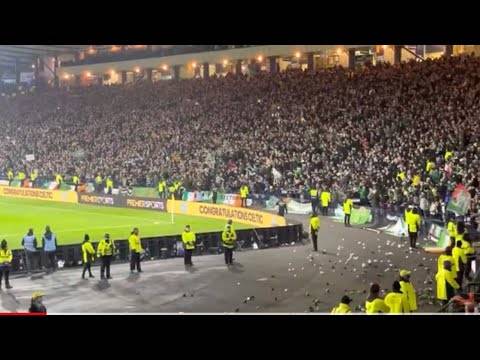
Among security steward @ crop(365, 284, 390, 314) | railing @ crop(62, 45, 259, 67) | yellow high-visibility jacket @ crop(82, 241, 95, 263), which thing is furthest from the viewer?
railing @ crop(62, 45, 259, 67)

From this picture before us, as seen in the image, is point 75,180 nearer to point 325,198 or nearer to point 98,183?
point 98,183

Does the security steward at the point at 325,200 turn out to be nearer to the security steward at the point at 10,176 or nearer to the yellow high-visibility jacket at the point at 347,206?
the yellow high-visibility jacket at the point at 347,206

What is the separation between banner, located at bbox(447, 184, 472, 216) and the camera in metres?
17.8

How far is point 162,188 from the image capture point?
1028 inches

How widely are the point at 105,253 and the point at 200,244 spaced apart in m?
2.95

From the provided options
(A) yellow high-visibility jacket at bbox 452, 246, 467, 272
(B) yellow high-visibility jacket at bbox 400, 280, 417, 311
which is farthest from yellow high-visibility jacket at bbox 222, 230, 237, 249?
(B) yellow high-visibility jacket at bbox 400, 280, 417, 311

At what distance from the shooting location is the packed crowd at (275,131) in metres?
20.2

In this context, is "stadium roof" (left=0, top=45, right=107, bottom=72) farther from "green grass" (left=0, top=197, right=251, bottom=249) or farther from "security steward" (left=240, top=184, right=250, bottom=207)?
"security steward" (left=240, top=184, right=250, bottom=207)

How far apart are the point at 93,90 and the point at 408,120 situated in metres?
10.2

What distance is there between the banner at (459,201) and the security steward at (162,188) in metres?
11.2

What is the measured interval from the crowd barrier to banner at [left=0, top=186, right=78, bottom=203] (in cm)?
1030
